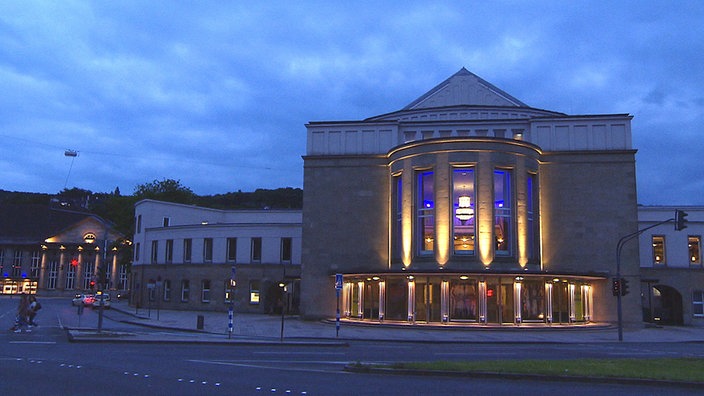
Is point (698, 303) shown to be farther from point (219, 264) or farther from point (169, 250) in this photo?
point (169, 250)

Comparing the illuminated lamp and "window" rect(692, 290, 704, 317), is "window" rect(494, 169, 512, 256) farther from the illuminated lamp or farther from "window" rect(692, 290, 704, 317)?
"window" rect(692, 290, 704, 317)

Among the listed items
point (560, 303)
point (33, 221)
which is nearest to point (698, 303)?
point (560, 303)

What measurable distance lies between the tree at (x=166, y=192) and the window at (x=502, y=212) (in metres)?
55.9

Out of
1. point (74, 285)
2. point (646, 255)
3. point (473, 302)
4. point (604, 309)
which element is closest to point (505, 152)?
point (473, 302)

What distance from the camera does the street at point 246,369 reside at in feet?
46.8

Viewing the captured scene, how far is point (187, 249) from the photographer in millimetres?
59031

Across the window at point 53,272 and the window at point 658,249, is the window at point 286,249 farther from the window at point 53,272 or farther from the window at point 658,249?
the window at point 53,272

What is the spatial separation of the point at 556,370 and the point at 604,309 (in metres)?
29.1

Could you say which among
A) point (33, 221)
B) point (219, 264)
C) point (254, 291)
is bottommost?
point (254, 291)

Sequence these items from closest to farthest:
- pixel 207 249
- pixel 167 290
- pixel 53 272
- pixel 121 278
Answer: pixel 207 249
pixel 167 290
pixel 53 272
pixel 121 278

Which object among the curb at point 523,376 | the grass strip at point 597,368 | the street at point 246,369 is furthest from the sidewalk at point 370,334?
the grass strip at point 597,368

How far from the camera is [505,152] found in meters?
41.2

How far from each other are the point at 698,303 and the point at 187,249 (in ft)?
144

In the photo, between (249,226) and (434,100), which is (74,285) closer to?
(249,226)
